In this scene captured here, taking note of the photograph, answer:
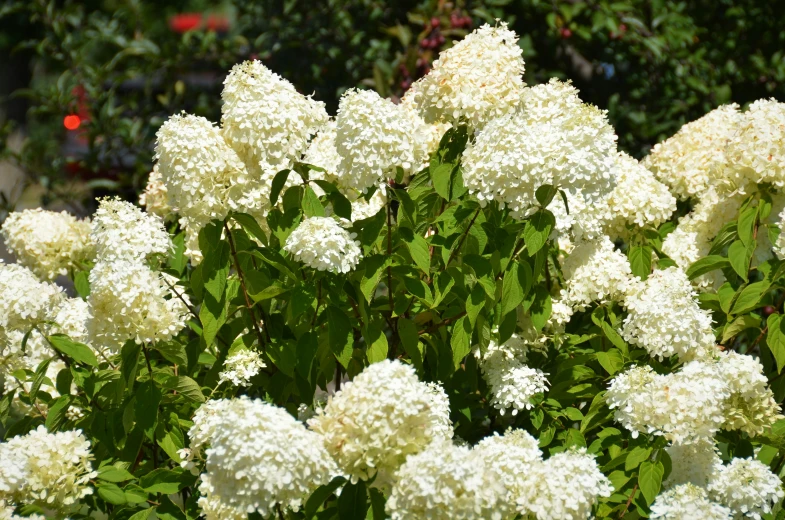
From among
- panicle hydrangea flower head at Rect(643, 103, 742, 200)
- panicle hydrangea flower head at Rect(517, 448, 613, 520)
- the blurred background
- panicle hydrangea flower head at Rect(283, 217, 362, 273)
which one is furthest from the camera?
the blurred background

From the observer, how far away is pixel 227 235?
2.73 metres

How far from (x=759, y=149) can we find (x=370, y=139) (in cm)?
138

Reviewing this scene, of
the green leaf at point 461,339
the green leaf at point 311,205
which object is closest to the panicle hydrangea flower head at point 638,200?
the green leaf at point 461,339

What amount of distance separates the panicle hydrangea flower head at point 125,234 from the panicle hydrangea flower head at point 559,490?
1.27 metres

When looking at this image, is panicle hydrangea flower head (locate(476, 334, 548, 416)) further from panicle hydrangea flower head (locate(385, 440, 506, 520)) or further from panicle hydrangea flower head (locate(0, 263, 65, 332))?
panicle hydrangea flower head (locate(0, 263, 65, 332))

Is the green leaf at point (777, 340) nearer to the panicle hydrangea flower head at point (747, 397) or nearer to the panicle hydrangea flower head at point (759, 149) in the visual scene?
the panicle hydrangea flower head at point (747, 397)

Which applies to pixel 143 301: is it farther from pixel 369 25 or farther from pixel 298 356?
pixel 369 25

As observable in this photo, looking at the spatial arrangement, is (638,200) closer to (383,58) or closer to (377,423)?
(377,423)

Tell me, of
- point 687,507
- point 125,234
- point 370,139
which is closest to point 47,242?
point 125,234

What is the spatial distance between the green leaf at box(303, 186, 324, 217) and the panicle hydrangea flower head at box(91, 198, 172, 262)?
439 millimetres

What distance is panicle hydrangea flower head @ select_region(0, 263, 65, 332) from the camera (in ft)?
9.11

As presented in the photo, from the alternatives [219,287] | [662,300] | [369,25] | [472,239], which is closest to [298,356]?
[219,287]

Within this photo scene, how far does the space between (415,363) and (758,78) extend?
4.11 m

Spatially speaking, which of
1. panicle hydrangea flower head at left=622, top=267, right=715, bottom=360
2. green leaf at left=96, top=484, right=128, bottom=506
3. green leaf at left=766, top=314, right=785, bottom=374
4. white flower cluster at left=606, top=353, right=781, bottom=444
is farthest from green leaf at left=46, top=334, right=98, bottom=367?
green leaf at left=766, top=314, right=785, bottom=374
